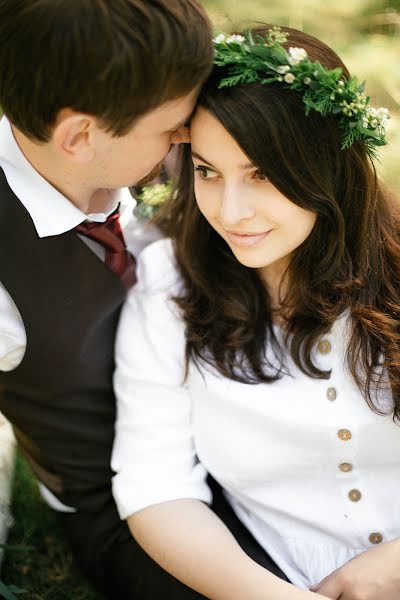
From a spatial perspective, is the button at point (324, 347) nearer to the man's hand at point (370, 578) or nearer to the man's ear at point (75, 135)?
the man's hand at point (370, 578)

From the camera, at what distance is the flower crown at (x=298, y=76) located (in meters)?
1.91

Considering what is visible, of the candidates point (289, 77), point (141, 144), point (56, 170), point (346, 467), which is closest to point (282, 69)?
point (289, 77)

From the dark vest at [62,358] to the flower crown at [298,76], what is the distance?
2.11 feet

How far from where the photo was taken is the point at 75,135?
2.00 metres

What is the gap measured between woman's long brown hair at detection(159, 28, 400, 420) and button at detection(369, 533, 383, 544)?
14.3 inches

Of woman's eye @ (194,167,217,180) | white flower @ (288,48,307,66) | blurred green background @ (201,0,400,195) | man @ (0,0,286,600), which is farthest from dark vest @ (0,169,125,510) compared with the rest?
blurred green background @ (201,0,400,195)

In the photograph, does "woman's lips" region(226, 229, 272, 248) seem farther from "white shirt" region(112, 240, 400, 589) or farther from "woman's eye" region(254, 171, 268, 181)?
"white shirt" region(112, 240, 400, 589)

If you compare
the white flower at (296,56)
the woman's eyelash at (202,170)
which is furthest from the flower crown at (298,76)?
the woman's eyelash at (202,170)

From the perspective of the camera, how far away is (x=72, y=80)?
6.10 ft

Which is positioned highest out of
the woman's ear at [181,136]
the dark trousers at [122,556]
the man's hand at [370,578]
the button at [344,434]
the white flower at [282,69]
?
the white flower at [282,69]

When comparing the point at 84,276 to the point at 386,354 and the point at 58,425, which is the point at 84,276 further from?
the point at 386,354

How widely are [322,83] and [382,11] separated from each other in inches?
118

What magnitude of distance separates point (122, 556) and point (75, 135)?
1.29m

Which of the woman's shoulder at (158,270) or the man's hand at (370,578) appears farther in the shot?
the woman's shoulder at (158,270)
